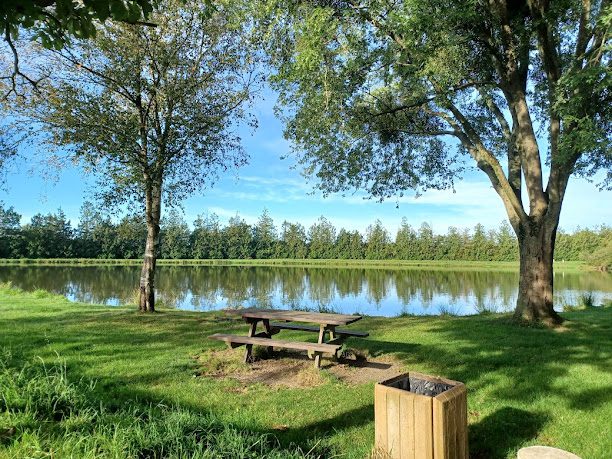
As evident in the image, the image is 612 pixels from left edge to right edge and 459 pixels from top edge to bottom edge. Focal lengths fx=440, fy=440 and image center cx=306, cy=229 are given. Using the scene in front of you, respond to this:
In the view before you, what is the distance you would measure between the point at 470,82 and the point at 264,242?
78.1 meters

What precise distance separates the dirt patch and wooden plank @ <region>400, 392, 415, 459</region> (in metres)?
2.67

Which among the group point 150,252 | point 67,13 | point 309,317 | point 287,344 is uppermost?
point 67,13

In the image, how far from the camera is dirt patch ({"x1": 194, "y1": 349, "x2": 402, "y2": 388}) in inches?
238

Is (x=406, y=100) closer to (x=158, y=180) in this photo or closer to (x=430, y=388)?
(x=158, y=180)

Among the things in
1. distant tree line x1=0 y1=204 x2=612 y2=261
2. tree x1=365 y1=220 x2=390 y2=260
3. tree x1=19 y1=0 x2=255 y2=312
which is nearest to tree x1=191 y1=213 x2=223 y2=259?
distant tree line x1=0 y1=204 x2=612 y2=261

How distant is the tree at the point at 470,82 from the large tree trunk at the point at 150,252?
13.8ft

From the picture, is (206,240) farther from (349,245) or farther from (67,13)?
(67,13)

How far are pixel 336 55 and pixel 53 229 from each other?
8170cm

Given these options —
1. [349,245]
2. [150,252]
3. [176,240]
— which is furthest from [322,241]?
[150,252]

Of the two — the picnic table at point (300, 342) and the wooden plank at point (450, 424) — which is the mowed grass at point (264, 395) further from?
the wooden plank at point (450, 424)

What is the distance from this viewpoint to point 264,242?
8712 cm

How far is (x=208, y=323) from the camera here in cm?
1037

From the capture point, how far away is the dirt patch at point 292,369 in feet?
19.8

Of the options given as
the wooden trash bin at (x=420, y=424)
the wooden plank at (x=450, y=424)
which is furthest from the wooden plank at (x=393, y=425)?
the wooden plank at (x=450, y=424)
